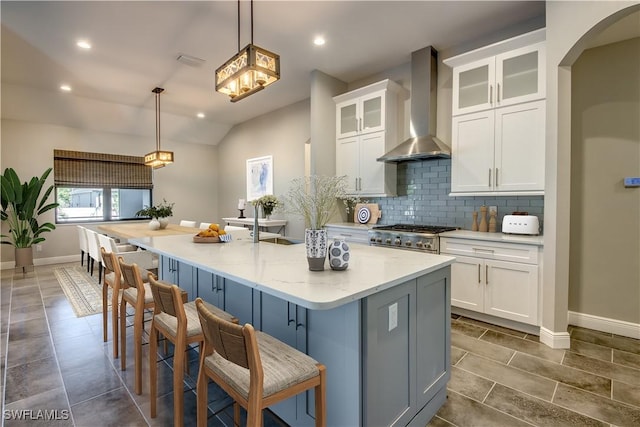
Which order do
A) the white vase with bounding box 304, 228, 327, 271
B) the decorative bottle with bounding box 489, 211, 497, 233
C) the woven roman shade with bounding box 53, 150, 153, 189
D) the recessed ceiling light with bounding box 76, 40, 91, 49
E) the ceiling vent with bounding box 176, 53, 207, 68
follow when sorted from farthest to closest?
the woven roman shade with bounding box 53, 150, 153, 189, the ceiling vent with bounding box 176, 53, 207, 68, the recessed ceiling light with bounding box 76, 40, 91, 49, the decorative bottle with bounding box 489, 211, 497, 233, the white vase with bounding box 304, 228, 327, 271

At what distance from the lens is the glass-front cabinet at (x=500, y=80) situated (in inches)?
119

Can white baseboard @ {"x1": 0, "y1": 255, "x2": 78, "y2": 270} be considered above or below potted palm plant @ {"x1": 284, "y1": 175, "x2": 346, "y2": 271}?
below

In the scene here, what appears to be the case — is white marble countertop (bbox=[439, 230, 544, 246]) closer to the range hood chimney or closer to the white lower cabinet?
the white lower cabinet

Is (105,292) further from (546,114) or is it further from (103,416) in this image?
(546,114)

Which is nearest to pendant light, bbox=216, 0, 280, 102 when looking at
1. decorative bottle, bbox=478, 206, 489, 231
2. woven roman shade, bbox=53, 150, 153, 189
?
decorative bottle, bbox=478, 206, 489, 231

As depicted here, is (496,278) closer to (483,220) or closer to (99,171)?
(483,220)

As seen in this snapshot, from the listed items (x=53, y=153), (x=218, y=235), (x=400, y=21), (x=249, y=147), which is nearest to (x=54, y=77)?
(x=53, y=153)

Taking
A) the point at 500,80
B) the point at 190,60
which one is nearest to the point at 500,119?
the point at 500,80

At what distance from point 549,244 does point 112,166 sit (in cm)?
762

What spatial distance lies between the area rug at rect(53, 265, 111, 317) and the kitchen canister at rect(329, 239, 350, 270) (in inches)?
132

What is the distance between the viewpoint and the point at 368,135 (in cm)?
436

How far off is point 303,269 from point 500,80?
2.95 metres

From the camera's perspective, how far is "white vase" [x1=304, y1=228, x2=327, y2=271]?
5.38 feet

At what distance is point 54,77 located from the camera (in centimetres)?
473
